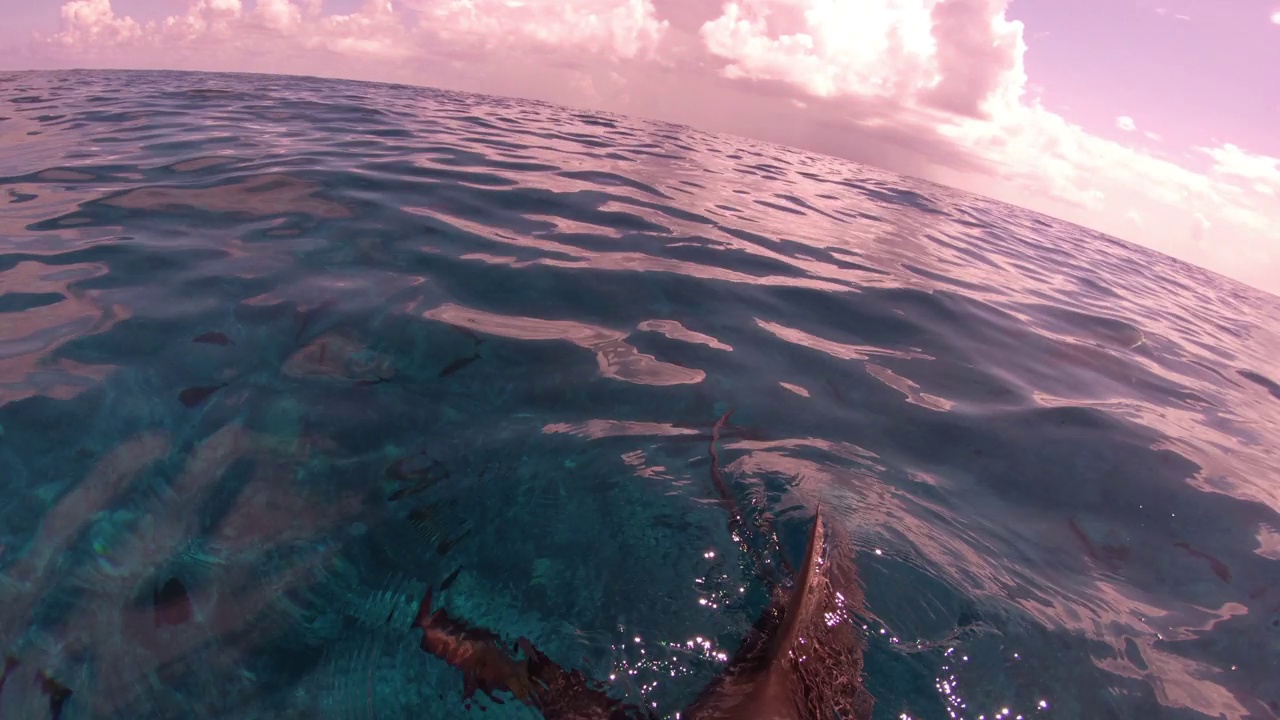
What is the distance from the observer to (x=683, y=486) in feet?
11.9

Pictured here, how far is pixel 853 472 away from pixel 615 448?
1686 millimetres

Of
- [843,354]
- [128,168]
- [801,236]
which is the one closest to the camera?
[843,354]

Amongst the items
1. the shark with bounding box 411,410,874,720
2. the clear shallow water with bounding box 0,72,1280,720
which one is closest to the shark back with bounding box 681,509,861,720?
the shark with bounding box 411,410,874,720

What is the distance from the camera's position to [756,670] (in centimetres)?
226

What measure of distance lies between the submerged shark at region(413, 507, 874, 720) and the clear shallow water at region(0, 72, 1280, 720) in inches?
4.0

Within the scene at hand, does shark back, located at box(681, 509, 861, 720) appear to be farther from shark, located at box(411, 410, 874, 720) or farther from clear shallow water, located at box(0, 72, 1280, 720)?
clear shallow water, located at box(0, 72, 1280, 720)

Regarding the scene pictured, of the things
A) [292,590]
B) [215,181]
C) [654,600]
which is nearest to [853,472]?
[654,600]

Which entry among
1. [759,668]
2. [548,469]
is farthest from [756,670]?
[548,469]

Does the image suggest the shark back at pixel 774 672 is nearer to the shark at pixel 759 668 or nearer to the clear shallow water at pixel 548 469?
the shark at pixel 759 668

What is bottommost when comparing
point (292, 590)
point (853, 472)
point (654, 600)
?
point (292, 590)

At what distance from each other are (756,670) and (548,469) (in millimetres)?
1843

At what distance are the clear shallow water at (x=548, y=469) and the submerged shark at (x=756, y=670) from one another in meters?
0.10

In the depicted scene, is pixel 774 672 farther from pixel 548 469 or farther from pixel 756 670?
pixel 548 469

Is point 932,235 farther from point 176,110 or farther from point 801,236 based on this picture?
point 176,110
